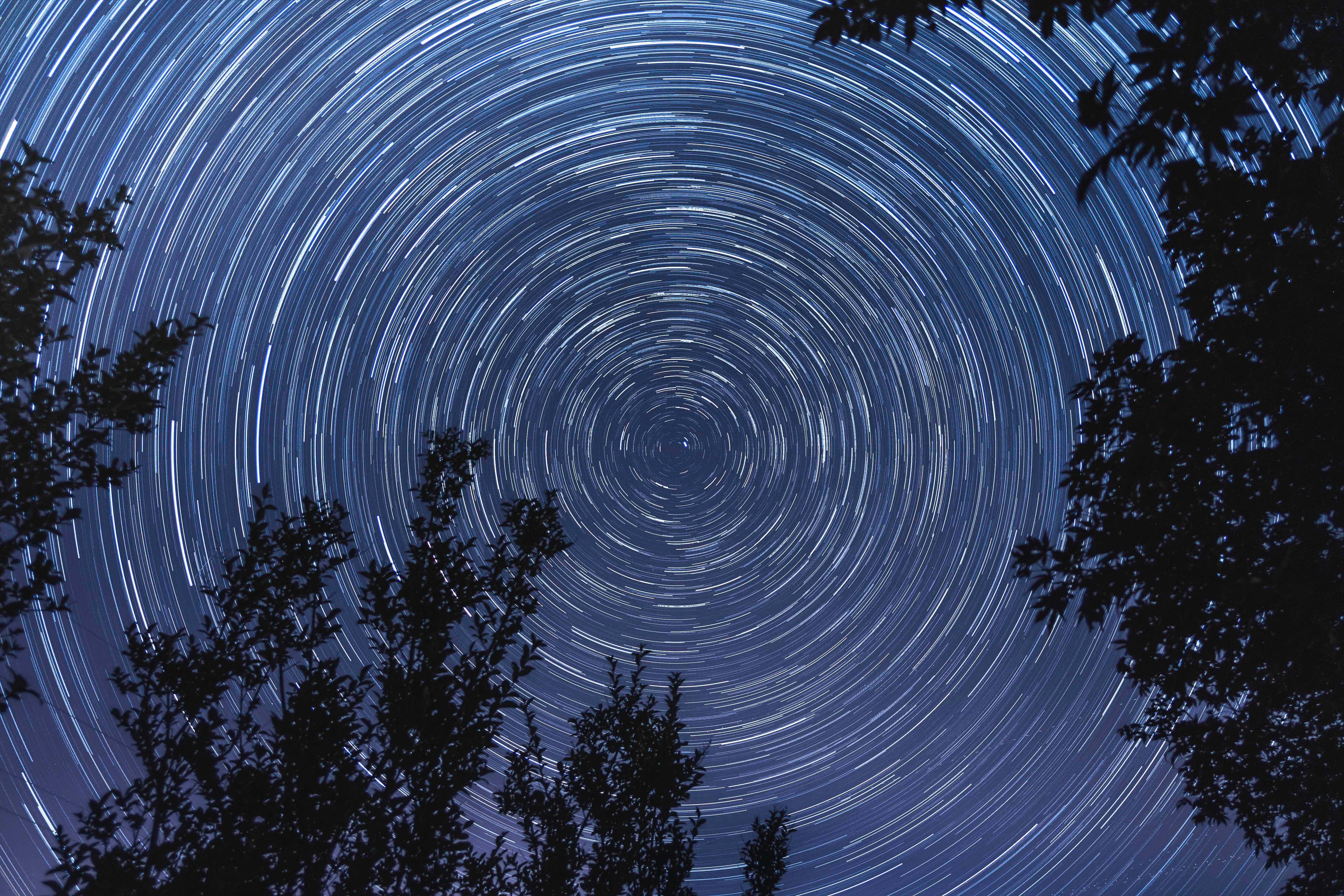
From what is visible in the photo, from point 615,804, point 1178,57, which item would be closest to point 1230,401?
point 1178,57

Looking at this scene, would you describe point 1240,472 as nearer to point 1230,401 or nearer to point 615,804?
point 1230,401

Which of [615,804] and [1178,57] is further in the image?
[615,804]

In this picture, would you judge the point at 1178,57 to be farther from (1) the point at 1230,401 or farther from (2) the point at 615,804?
(2) the point at 615,804

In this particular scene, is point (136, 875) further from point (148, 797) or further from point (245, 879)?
point (148, 797)

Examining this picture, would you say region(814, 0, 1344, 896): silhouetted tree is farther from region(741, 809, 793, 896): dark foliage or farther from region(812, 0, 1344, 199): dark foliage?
region(741, 809, 793, 896): dark foliage

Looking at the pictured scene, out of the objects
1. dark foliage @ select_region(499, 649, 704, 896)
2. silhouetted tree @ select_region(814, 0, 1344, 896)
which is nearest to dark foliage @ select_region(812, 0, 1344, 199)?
silhouetted tree @ select_region(814, 0, 1344, 896)

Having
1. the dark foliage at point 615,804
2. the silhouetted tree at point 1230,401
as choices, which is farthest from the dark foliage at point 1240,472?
the dark foliage at point 615,804

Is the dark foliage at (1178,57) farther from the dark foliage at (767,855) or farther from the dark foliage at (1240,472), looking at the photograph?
the dark foliage at (767,855)

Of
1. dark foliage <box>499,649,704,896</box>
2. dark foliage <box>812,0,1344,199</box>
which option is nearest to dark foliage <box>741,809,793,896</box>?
dark foliage <box>499,649,704,896</box>

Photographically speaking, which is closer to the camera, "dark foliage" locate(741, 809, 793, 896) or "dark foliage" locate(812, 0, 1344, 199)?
"dark foliage" locate(812, 0, 1344, 199)
